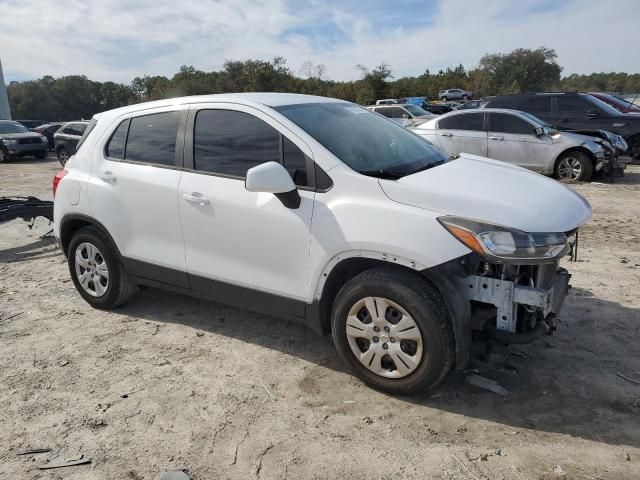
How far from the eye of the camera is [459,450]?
276 cm

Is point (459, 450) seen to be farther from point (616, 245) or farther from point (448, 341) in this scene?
point (616, 245)

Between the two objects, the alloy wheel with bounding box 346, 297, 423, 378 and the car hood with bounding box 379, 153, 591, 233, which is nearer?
the car hood with bounding box 379, 153, 591, 233

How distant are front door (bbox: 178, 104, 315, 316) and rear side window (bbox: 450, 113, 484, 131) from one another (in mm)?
8435

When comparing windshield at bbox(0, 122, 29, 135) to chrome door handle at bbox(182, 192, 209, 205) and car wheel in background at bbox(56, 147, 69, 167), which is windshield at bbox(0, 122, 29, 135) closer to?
car wheel in background at bbox(56, 147, 69, 167)

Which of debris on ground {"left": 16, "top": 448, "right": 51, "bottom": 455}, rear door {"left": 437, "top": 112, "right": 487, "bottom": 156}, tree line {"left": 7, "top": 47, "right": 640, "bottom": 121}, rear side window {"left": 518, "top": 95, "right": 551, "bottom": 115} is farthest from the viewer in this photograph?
tree line {"left": 7, "top": 47, "right": 640, "bottom": 121}

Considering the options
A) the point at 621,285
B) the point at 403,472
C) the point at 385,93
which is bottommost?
the point at 403,472

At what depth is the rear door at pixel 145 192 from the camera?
3949 mm

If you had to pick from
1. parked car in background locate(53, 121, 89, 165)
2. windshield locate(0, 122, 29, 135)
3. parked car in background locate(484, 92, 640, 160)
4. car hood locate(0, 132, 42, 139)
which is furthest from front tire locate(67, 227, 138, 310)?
windshield locate(0, 122, 29, 135)

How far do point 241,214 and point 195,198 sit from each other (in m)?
0.43

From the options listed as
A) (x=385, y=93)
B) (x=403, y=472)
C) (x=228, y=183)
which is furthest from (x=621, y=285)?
(x=385, y=93)

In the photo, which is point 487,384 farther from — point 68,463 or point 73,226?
point 73,226

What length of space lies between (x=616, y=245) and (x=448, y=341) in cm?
441

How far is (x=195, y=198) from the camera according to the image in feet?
12.3

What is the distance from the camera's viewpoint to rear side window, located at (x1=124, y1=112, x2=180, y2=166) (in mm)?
4008
